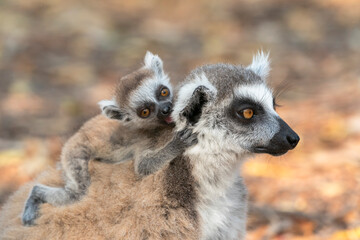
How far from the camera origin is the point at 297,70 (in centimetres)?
1314

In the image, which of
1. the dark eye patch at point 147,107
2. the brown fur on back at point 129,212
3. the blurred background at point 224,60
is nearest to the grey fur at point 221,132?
the brown fur on back at point 129,212

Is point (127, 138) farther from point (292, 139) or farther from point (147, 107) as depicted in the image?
point (292, 139)

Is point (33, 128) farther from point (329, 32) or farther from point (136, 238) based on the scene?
point (329, 32)

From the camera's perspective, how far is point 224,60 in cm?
1245

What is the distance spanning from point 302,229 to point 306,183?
1178 mm

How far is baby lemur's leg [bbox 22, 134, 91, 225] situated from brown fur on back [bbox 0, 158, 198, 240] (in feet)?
0.34

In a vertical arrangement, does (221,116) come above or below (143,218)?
above

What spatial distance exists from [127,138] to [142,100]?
49cm

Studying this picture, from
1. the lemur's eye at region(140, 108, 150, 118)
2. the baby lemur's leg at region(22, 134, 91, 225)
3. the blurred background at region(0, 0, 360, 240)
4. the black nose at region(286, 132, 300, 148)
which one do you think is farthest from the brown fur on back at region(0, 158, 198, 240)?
the blurred background at region(0, 0, 360, 240)

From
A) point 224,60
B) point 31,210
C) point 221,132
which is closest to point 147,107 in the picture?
point 221,132

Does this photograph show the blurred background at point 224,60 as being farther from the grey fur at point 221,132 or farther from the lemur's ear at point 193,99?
the lemur's ear at point 193,99

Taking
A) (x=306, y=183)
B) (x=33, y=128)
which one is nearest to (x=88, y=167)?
(x=306, y=183)

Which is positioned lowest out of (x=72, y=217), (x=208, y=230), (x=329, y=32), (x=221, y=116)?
(x=72, y=217)

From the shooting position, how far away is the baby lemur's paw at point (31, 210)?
5107 millimetres
